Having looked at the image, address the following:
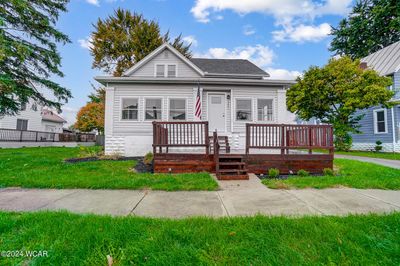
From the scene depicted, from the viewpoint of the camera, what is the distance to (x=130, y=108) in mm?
10312

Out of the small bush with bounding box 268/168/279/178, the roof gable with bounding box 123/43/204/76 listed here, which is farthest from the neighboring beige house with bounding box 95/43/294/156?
the small bush with bounding box 268/168/279/178

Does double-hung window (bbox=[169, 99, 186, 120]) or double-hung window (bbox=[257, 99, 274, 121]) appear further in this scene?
double-hung window (bbox=[257, 99, 274, 121])

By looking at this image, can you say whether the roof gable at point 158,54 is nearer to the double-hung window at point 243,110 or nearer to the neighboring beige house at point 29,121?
the double-hung window at point 243,110

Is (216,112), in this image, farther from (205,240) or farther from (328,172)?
(205,240)

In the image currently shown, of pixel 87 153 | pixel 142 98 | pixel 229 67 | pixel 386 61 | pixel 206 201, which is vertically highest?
pixel 386 61

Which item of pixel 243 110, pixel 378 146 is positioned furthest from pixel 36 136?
pixel 378 146

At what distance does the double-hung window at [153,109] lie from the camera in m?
10.4

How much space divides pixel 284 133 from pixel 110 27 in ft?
67.9

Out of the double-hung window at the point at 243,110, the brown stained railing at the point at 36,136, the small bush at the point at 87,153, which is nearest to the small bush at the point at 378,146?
the double-hung window at the point at 243,110

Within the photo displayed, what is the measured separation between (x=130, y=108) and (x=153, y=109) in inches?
44.3

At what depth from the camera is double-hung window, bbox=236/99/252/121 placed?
10.6 metres

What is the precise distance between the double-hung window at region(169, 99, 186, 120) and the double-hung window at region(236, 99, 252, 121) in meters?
2.76

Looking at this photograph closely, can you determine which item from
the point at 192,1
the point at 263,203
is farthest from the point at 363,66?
the point at 263,203

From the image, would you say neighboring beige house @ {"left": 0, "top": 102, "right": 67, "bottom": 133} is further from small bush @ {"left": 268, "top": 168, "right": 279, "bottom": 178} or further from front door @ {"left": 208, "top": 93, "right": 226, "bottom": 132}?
small bush @ {"left": 268, "top": 168, "right": 279, "bottom": 178}
